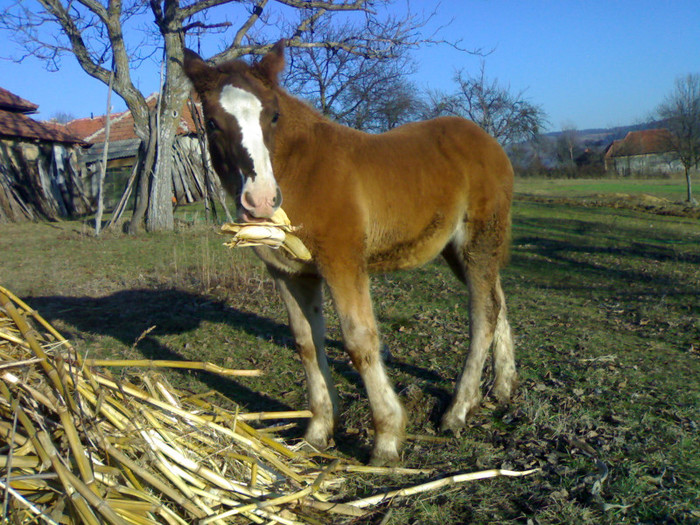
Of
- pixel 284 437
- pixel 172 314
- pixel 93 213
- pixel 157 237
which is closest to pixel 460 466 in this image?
pixel 284 437

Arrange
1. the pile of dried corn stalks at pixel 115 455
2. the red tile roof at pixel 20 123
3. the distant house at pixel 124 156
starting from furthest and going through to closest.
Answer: the red tile roof at pixel 20 123
the distant house at pixel 124 156
the pile of dried corn stalks at pixel 115 455

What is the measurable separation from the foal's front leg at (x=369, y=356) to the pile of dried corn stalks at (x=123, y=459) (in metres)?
0.44

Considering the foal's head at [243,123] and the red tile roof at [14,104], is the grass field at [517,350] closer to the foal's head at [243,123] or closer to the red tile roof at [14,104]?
the foal's head at [243,123]

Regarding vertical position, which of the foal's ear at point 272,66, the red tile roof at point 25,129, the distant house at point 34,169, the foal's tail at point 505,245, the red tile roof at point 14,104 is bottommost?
the foal's tail at point 505,245

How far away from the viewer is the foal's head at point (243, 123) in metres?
3.05

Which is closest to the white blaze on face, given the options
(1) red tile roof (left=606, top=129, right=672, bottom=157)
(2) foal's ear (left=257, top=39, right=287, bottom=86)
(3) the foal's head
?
(3) the foal's head

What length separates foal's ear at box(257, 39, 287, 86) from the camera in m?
3.56

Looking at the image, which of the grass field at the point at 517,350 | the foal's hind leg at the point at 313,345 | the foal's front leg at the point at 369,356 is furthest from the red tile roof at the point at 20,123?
the foal's front leg at the point at 369,356

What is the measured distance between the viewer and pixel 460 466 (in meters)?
3.55

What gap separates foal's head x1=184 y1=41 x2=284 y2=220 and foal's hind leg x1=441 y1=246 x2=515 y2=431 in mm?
2019

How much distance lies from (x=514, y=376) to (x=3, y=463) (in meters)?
3.78

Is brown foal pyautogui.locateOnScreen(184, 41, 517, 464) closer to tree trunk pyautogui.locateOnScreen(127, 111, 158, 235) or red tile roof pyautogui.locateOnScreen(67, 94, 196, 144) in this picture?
tree trunk pyautogui.locateOnScreen(127, 111, 158, 235)

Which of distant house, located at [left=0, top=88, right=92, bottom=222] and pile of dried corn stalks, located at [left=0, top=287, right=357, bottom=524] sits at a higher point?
distant house, located at [left=0, top=88, right=92, bottom=222]

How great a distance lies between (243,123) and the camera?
3178mm
